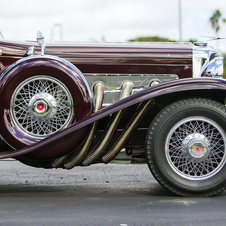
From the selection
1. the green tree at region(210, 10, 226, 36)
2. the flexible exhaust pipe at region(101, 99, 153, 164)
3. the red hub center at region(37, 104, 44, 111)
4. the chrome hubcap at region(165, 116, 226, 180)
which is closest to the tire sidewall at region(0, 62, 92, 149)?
the red hub center at region(37, 104, 44, 111)

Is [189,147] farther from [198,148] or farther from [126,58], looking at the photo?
[126,58]

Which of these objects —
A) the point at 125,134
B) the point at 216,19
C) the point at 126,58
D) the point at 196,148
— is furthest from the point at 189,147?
the point at 216,19

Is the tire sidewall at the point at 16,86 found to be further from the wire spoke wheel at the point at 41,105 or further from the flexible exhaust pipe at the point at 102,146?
the flexible exhaust pipe at the point at 102,146

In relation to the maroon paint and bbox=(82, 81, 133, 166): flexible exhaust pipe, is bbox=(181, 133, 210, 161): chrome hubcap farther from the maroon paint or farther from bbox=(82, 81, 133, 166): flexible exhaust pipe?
the maroon paint

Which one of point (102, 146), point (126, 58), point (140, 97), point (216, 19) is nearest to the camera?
point (140, 97)

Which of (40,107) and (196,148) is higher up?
(40,107)

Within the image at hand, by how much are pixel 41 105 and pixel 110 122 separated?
683 mm

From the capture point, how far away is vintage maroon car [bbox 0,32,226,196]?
362cm

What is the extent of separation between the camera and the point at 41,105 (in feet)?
12.5

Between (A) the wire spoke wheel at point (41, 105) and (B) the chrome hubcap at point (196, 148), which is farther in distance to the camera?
(A) the wire spoke wheel at point (41, 105)

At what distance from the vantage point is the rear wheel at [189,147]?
362 centimetres

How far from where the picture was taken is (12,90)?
3.81 meters

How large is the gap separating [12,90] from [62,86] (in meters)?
0.48

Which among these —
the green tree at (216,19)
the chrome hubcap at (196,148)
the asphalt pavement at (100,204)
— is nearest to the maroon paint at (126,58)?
the chrome hubcap at (196,148)
